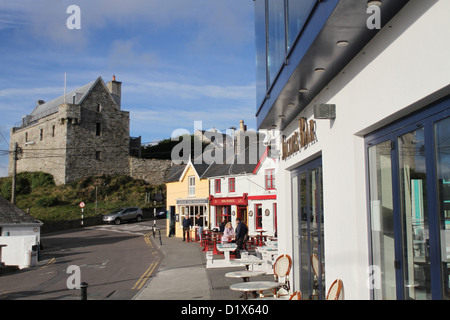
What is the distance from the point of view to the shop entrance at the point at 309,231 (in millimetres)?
Result: 6609

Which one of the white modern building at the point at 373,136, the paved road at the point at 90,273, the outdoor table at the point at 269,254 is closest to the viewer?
the white modern building at the point at 373,136

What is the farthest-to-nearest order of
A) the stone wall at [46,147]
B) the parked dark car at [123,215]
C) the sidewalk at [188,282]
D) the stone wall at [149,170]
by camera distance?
the stone wall at [149,170] → the stone wall at [46,147] → the parked dark car at [123,215] → the sidewalk at [188,282]

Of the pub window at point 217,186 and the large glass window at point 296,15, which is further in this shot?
the pub window at point 217,186

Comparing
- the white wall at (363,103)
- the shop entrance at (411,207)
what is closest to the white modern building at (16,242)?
the white wall at (363,103)

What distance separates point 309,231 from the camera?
7.25 m

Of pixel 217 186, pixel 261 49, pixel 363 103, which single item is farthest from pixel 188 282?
pixel 217 186

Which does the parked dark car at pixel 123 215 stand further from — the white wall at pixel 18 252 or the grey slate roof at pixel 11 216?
the white wall at pixel 18 252

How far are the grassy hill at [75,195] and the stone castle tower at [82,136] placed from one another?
2.75 metres

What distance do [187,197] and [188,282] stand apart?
19.7 metres

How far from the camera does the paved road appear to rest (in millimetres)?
11172

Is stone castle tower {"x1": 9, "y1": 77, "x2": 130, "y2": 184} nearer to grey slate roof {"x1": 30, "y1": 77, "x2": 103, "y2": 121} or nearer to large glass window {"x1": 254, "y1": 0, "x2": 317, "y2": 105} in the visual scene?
grey slate roof {"x1": 30, "y1": 77, "x2": 103, "y2": 121}
